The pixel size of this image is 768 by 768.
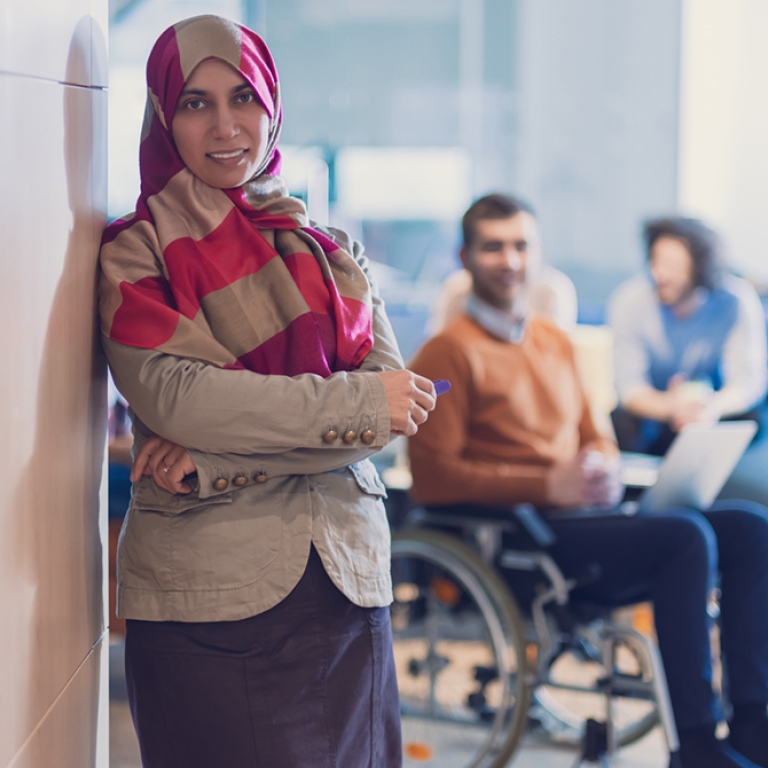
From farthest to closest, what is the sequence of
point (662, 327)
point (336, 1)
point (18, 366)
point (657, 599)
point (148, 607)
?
1. point (336, 1)
2. point (662, 327)
3. point (657, 599)
4. point (148, 607)
5. point (18, 366)

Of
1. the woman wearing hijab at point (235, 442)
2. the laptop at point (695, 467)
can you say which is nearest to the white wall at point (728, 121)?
the laptop at point (695, 467)

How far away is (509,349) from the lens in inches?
102

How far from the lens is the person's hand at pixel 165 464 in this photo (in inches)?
51.6

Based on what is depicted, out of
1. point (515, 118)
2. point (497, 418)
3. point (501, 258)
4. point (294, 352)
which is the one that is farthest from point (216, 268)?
point (515, 118)

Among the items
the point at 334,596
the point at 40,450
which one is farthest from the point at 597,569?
the point at 40,450

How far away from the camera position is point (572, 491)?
242cm

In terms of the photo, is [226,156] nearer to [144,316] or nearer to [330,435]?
[144,316]

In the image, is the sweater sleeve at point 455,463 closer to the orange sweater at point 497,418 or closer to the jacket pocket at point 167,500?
the orange sweater at point 497,418

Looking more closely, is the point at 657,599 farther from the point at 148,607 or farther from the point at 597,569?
the point at 148,607

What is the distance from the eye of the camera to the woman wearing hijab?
4.31 ft

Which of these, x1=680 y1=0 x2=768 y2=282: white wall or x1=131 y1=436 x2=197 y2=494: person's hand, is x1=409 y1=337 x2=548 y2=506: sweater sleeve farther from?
x1=680 y1=0 x2=768 y2=282: white wall

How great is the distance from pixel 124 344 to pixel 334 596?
389 mm

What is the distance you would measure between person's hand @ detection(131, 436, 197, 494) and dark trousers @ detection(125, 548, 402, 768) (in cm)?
17

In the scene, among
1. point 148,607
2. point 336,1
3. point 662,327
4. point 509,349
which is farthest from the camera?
point 336,1
